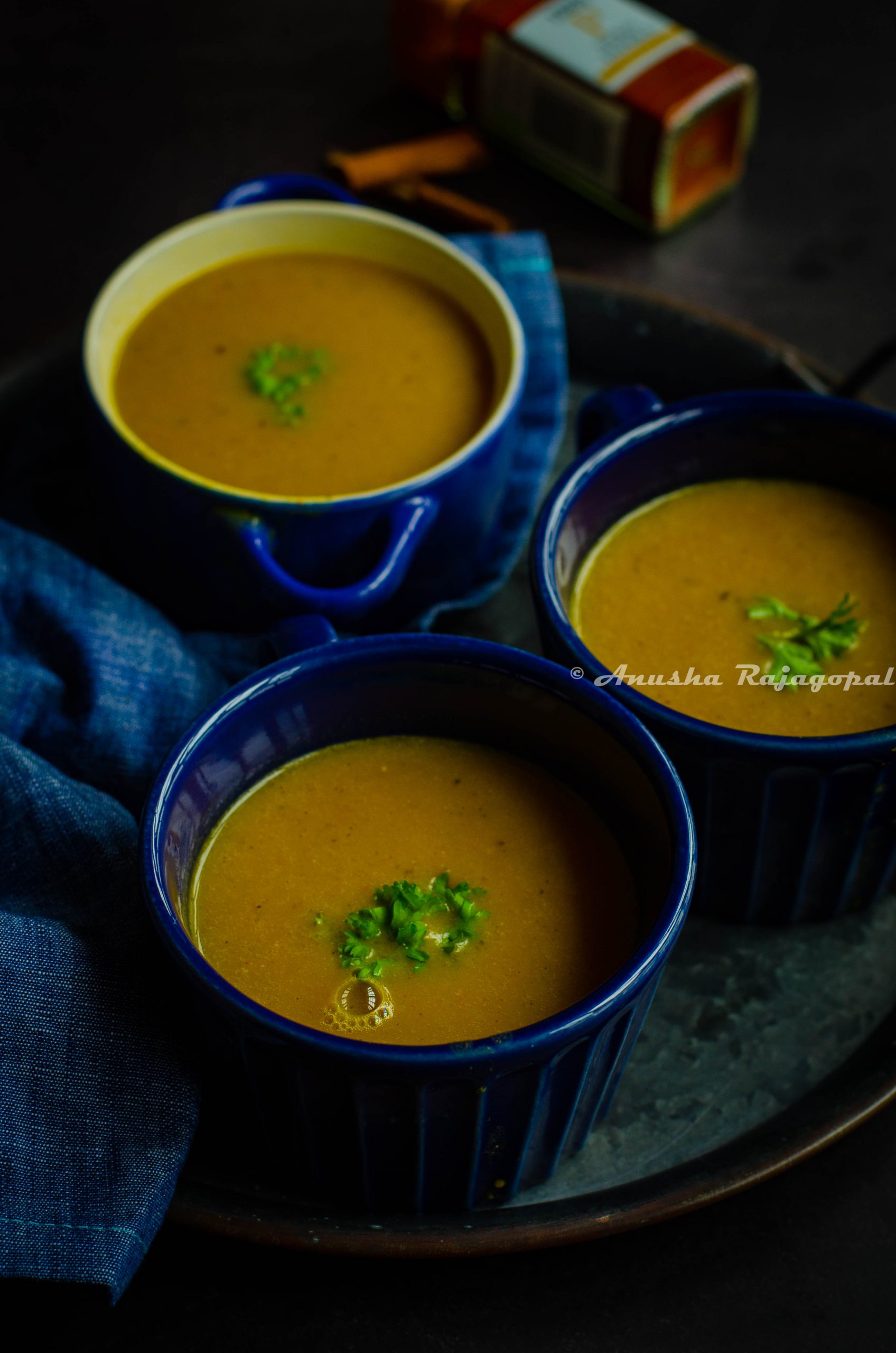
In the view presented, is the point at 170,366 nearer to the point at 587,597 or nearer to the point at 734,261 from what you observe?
the point at 587,597

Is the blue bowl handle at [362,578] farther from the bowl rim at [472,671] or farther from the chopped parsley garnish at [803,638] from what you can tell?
the chopped parsley garnish at [803,638]

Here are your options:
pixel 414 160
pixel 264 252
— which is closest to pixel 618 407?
pixel 264 252

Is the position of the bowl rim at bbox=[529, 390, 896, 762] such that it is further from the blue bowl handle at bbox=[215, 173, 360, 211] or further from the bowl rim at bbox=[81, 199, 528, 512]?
the blue bowl handle at bbox=[215, 173, 360, 211]

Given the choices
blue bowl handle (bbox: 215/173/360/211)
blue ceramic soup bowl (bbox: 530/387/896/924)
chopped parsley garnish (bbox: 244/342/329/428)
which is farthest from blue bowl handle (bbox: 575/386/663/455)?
blue bowl handle (bbox: 215/173/360/211)

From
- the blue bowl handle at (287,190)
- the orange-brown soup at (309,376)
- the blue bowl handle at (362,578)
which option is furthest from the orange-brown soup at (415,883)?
the blue bowl handle at (287,190)

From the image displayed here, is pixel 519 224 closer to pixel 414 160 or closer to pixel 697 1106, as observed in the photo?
pixel 414 160

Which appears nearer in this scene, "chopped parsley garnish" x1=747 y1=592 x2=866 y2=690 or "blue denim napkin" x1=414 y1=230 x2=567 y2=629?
"chopped parsley garnish" x1=747 y1=592 x2=866 y2=690
